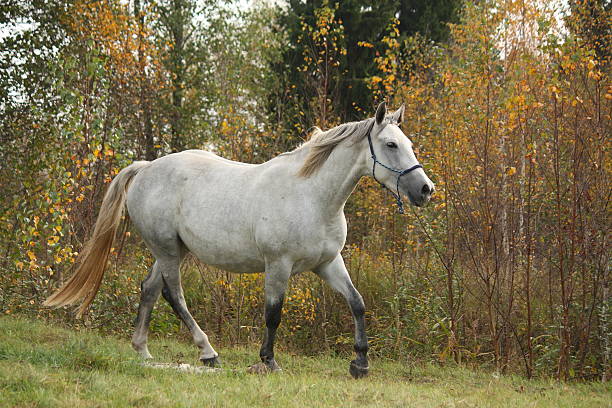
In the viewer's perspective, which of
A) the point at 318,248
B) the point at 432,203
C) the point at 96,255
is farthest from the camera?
the point at 432,203

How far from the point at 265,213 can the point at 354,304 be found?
1.12 meters

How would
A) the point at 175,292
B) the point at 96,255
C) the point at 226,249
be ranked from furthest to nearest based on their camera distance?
1. the point at 96,255
2. the point at 175,292
3. the point at 226,249

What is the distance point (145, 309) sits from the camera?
581 centimetres

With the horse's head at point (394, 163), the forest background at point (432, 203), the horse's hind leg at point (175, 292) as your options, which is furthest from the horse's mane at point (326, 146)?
the horse's hind leg at point (175, 292)

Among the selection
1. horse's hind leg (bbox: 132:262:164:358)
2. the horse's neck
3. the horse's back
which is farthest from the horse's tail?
the horse's neck

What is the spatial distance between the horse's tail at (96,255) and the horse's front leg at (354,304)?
2286 millimetres

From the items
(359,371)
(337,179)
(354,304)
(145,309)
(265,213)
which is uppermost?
(337,179)

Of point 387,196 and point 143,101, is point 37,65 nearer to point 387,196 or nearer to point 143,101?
point 143,101

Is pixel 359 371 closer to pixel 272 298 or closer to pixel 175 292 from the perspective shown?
pixel 272 298

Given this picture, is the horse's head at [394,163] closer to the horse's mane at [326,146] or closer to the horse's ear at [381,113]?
the horse's ear at [381,113]

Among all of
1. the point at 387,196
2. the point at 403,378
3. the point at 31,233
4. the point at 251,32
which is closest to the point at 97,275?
the point at 31,233

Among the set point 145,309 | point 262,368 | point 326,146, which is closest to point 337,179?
point 326,146

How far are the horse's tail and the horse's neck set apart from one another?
7.50 ft

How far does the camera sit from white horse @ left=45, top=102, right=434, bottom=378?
4.87 metres
